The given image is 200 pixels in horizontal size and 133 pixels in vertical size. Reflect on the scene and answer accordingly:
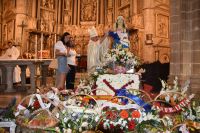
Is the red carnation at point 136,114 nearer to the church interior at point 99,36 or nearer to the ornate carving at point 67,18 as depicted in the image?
the church interior at point 99,36

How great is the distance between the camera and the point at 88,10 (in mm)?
18266

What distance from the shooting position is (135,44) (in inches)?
578

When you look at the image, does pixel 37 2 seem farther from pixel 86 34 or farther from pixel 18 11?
pixel 86 34

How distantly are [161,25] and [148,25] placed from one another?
97cm

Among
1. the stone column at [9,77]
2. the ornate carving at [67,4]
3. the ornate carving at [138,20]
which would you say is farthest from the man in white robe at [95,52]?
the ornate carving at [67,4]

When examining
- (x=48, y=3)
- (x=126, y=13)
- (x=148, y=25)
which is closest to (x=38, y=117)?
(x=148, y=25)

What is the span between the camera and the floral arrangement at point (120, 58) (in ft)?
22.5

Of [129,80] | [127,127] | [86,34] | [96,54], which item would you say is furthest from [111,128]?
[86,34]

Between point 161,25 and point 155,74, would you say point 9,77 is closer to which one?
point 155,74

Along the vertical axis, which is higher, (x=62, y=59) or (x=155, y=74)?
(x=62, y=59)

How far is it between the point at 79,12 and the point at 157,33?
537 cm

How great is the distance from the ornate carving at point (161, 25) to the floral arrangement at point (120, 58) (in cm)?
795

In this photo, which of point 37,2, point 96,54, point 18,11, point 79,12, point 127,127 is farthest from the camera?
point 79,12

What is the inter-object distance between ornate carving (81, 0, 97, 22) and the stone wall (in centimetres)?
953
